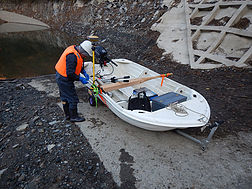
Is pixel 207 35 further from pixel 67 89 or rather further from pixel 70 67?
pixel 67 89

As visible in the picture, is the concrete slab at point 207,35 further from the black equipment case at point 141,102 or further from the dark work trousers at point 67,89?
the dark work trousers at point 67,89

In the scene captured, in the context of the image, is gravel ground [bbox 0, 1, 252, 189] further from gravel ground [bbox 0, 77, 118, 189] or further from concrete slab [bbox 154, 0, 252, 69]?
concrete slab [bbox 154, 0, 252, 69]

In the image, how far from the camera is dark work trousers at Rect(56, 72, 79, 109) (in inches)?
139

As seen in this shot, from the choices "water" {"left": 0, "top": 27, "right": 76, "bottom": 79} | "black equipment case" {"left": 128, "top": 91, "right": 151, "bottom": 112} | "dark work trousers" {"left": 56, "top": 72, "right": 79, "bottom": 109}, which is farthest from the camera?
"water" {"left": 0, "top": 27, "right": 76, "bottom": 79}

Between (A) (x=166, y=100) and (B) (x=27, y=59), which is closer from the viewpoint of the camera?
(A) (x=166, y=100)

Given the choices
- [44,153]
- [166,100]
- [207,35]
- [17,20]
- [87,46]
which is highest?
[207,35]

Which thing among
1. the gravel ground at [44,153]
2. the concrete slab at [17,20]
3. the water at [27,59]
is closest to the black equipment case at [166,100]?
the gravel ground at [44,153]

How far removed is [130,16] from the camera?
12.9m

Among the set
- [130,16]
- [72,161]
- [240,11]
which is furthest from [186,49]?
[130,16]

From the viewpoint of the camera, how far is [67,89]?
3.63 m

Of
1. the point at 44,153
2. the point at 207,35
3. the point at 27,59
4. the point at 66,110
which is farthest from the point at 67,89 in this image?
the point at 27,59

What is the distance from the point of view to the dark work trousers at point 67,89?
354cm

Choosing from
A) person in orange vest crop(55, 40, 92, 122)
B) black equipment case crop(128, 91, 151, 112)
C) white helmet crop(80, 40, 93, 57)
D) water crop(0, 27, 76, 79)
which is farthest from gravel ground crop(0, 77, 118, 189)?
water crop(0, 27, 76, 79)

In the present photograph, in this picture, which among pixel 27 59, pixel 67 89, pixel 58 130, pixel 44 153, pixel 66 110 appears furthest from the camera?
pixel 27 59
